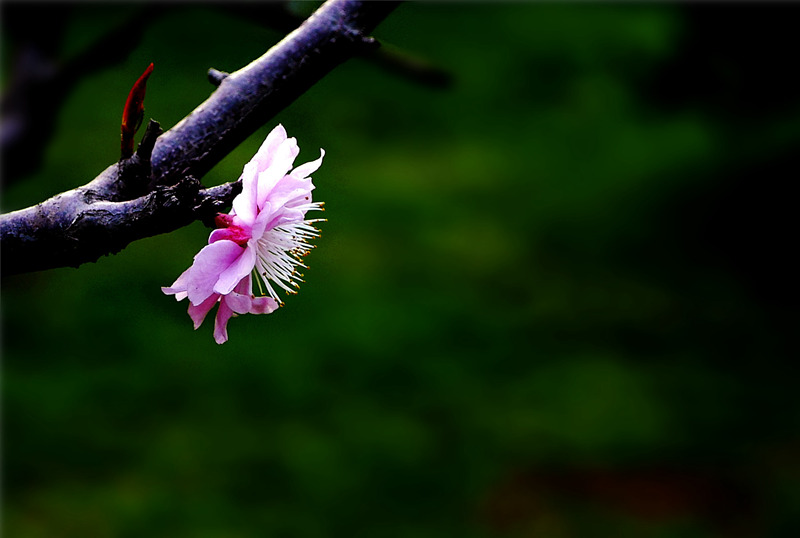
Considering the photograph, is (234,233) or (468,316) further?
(468,316)

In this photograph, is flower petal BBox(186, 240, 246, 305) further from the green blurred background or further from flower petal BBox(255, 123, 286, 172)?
the green blurred background

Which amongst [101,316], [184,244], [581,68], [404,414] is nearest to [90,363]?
[101,316]

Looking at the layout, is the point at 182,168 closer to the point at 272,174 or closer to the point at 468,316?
the point at 272,174

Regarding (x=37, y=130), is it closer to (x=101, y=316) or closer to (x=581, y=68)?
(x=101, y=316)

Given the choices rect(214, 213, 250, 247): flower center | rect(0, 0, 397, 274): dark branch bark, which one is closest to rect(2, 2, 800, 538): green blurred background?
rect(0, 0, 397, 274): dark branch bark

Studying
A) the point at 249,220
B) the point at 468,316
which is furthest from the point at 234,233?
the point at 468,316

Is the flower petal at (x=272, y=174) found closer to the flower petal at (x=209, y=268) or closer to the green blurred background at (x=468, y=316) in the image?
the flower petal at (x=209, y=268)

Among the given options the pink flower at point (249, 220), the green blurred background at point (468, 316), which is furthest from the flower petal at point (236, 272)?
the green blurred background at point (468, 316)

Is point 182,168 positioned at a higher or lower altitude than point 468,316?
higher
